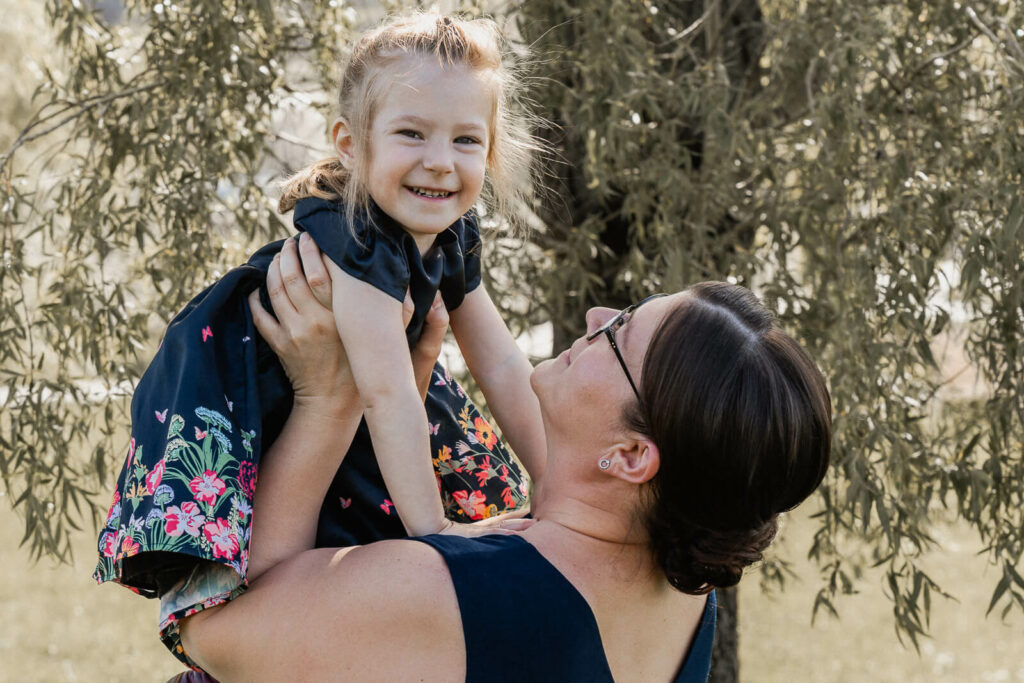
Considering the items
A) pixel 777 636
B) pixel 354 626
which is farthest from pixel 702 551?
pixel 777 636

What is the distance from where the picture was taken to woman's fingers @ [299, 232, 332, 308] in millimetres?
1688

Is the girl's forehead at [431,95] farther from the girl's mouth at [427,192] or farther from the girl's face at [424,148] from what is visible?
the girl's mouth at [427,192]

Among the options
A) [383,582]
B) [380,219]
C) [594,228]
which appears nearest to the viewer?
[383,582]

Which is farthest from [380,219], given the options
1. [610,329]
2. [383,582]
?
[383,582]

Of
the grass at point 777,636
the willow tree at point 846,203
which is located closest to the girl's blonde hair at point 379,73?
the willow tree at point 846,203

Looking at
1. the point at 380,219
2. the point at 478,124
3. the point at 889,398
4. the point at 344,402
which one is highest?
the point at 478,124

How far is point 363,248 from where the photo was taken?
1.70 meters

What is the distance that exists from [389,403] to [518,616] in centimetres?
36

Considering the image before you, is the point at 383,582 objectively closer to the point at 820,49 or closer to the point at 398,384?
the point at 398,384

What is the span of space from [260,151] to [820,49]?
5.34 feet

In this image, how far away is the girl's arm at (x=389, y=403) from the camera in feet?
5.43

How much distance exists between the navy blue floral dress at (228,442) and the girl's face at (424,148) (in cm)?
5

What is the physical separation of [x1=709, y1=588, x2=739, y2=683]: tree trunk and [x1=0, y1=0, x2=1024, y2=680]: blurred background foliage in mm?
375

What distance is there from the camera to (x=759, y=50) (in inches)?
142
